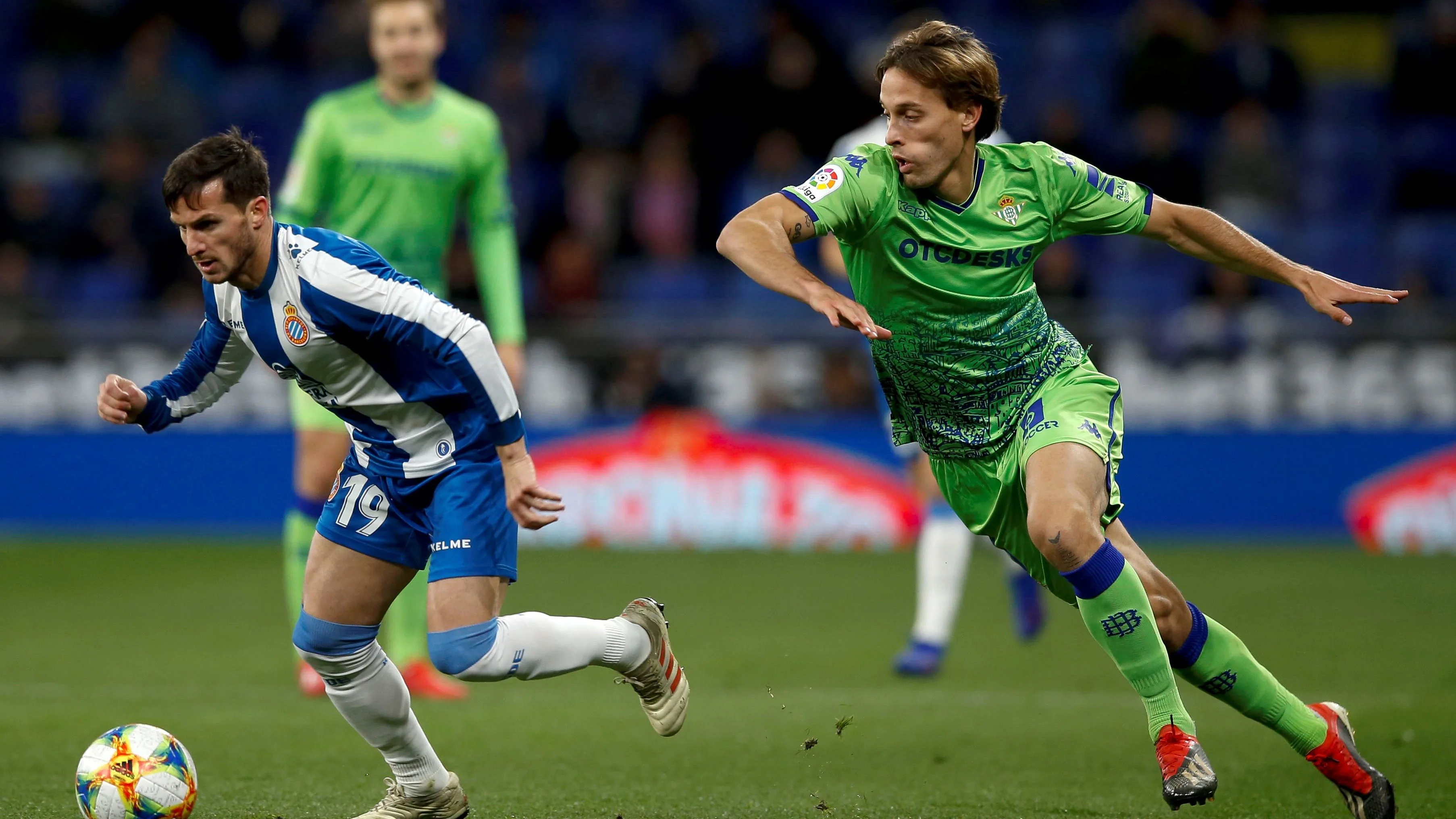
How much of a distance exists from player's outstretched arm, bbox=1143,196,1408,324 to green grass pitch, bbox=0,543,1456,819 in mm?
1472

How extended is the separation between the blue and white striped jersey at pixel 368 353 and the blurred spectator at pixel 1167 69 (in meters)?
10.8

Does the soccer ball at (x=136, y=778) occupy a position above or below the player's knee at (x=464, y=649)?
below

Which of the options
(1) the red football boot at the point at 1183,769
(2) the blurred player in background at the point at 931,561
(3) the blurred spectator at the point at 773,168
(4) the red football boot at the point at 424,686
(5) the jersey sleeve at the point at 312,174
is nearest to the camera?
(1) the red football boot at the point at 1183,769

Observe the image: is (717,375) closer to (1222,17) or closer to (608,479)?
(608,479)

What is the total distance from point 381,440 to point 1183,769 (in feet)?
7.38

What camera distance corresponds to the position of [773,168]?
43.3ft

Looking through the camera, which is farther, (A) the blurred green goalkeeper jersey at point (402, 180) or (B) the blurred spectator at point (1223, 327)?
(B) the blurred spectator at point (1223, 327)

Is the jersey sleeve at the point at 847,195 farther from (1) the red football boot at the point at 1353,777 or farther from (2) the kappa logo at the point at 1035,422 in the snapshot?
(1) the red football boot at the point at 1353,777

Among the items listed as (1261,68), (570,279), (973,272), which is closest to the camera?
(973,272)

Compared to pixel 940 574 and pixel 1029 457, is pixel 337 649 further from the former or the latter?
pixel 940 574

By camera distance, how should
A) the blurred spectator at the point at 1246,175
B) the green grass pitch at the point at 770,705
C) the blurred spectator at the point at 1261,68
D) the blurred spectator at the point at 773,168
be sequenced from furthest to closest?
the blurred spectator at the point at 1261,68 → the blurred spectator at the point at 1246,175 → the blurred spectator at the point at 773,168 → the green grass pitch at the point at 770,705

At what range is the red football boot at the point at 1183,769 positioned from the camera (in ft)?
12.8

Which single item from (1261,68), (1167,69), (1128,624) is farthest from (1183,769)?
(1261,68)

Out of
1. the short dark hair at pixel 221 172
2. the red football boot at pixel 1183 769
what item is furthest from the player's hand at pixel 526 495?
the red football boot at pixel 1183 769
